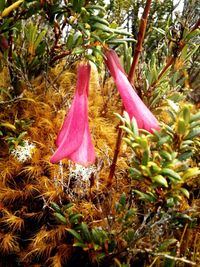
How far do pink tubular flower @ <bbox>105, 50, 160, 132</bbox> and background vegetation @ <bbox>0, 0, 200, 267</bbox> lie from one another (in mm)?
38

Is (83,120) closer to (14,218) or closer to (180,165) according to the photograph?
(180,165)

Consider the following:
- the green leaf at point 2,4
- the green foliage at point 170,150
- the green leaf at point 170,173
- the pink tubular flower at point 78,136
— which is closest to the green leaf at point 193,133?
the green foliage at point 170,150

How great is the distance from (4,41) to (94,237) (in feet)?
2.73

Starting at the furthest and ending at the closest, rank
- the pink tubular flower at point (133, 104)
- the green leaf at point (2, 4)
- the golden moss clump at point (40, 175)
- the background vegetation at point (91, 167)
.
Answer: the golden moss clump at point (40, 175), the green leaf at point (2, 4), the background vegetation at point (91, 167), the pink tubular flower at point (133, 104)

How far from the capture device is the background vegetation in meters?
1.25

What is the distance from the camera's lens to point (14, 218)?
1576mm

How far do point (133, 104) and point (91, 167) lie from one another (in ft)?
1.88

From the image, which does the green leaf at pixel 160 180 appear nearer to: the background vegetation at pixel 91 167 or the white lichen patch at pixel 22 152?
the background vegetation at pixel 91 167

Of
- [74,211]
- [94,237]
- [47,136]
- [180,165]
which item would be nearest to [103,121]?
[47,136]

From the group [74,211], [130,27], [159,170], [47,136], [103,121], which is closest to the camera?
[159,170]

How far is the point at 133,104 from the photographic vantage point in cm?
116

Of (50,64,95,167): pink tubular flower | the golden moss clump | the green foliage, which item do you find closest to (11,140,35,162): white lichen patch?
the golden moss clump

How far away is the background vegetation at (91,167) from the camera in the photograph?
1.25m

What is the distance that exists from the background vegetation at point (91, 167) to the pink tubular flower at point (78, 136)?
0.39 ft
